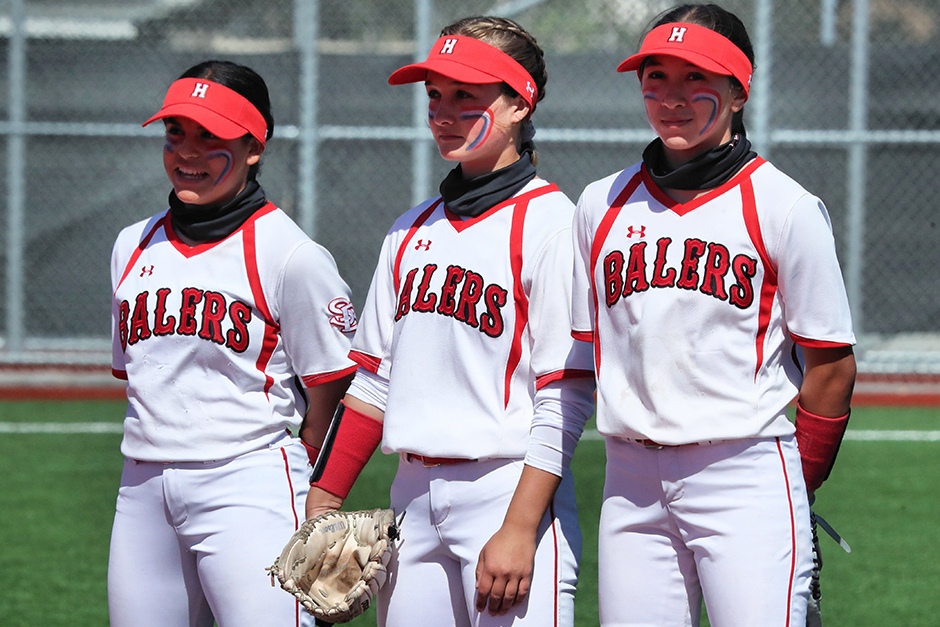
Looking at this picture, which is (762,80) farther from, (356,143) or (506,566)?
(506,566)

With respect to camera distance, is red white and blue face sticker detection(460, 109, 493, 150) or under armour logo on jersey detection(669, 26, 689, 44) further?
red white and blue face sticker detection(460, 109, 493, 150)

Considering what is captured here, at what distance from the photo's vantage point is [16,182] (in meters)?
9.92

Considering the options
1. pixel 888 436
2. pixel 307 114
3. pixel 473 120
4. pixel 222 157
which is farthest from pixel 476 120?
pixel 307 114

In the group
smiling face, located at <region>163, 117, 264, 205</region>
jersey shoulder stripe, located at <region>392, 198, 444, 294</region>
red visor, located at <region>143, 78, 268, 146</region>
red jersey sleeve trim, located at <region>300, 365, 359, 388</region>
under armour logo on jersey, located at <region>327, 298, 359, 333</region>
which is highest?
red visor, located at <region>143, 78, 268, 146</region>

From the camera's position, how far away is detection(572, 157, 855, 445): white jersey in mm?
2287

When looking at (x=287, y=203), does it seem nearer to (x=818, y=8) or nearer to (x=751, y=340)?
(x=818, y=8)

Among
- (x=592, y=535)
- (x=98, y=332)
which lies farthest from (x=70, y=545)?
(x=98, y=332)

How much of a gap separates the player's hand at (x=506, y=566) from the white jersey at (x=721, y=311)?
31cm

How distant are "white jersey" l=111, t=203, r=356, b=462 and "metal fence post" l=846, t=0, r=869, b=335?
790cm

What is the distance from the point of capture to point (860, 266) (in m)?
10.0

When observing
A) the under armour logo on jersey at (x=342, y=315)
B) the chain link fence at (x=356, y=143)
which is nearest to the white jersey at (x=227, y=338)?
the under armour logo on jersey at (x=342, y=315)

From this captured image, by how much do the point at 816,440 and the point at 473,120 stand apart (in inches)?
41.7

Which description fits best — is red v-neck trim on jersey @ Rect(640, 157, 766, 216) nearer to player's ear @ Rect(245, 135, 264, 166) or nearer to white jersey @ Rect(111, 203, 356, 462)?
white jersey @ Rect(111, 203, 356, 462)

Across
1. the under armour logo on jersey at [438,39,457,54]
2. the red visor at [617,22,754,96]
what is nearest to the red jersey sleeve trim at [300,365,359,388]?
the under armour logo on jersey at [438,39,457,54]
